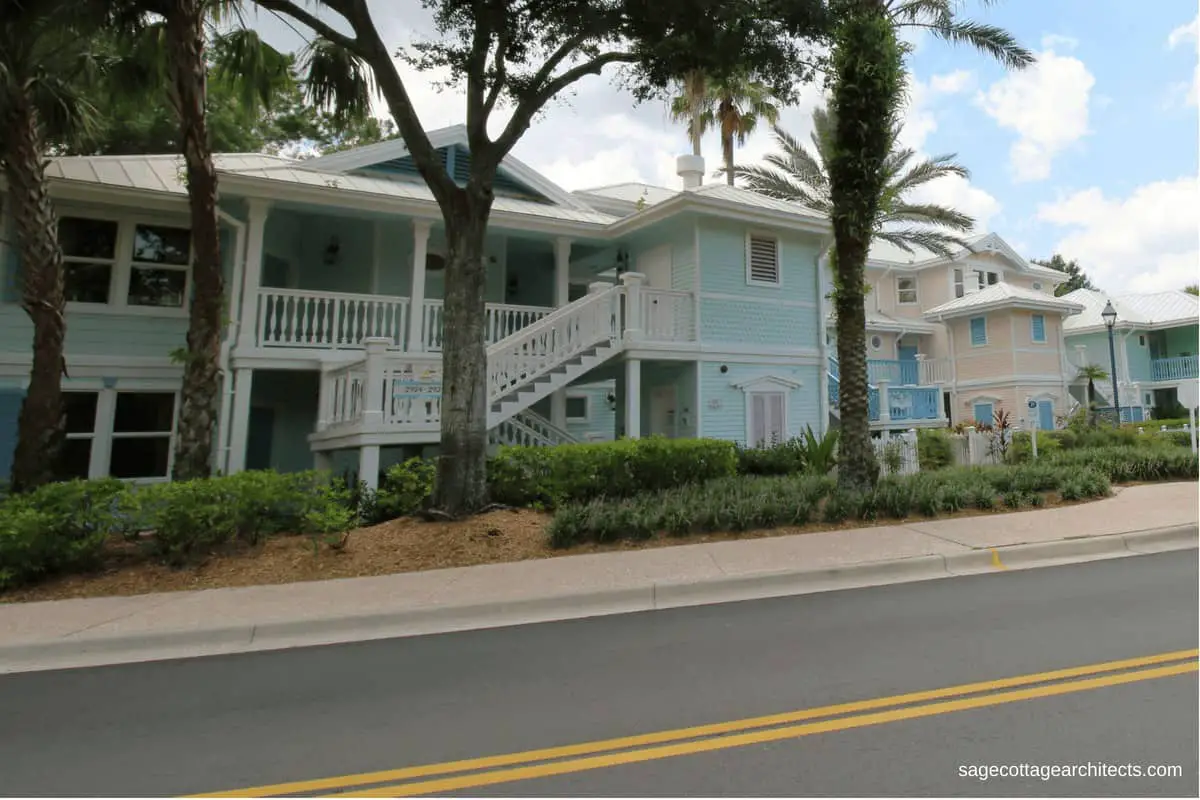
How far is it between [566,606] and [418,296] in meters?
8.42

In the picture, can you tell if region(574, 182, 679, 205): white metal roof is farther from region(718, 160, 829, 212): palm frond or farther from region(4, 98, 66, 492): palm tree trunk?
region(4, 98, 66, 492): palm tree trunk

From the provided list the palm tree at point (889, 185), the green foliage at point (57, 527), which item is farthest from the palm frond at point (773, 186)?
the green foliage at point (57, 527)

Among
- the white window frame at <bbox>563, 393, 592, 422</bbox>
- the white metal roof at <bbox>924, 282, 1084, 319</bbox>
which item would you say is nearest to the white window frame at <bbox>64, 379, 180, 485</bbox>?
the white window frame at <bbox>563, 393, 592, 422</bbox>

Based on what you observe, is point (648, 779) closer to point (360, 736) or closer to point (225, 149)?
point (360, 736)

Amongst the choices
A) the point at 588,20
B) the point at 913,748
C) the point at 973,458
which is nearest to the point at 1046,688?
the point at 913,748

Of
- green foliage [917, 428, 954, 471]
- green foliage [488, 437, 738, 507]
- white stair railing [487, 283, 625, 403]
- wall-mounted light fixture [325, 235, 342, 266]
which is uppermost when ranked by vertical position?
wall-mounted light fixture [325, 235, 342, 266]

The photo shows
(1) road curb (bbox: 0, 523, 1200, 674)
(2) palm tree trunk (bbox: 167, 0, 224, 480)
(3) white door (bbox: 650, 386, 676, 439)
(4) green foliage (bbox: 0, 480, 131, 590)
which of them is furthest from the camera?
(3) white door (bbox: 650, 386, 676, 439)

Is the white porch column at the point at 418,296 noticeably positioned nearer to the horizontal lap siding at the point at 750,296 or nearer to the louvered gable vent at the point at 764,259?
the horizontal lap siding at the point at 750,296

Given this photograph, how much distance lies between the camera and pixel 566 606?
6184mm

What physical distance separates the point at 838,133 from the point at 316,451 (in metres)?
10.4

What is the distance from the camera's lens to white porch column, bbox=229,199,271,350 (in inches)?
473

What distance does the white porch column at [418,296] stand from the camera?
12781 mm

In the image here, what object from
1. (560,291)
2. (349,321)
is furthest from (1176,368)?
(349,321)

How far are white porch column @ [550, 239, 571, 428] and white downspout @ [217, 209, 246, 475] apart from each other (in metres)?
6.14
